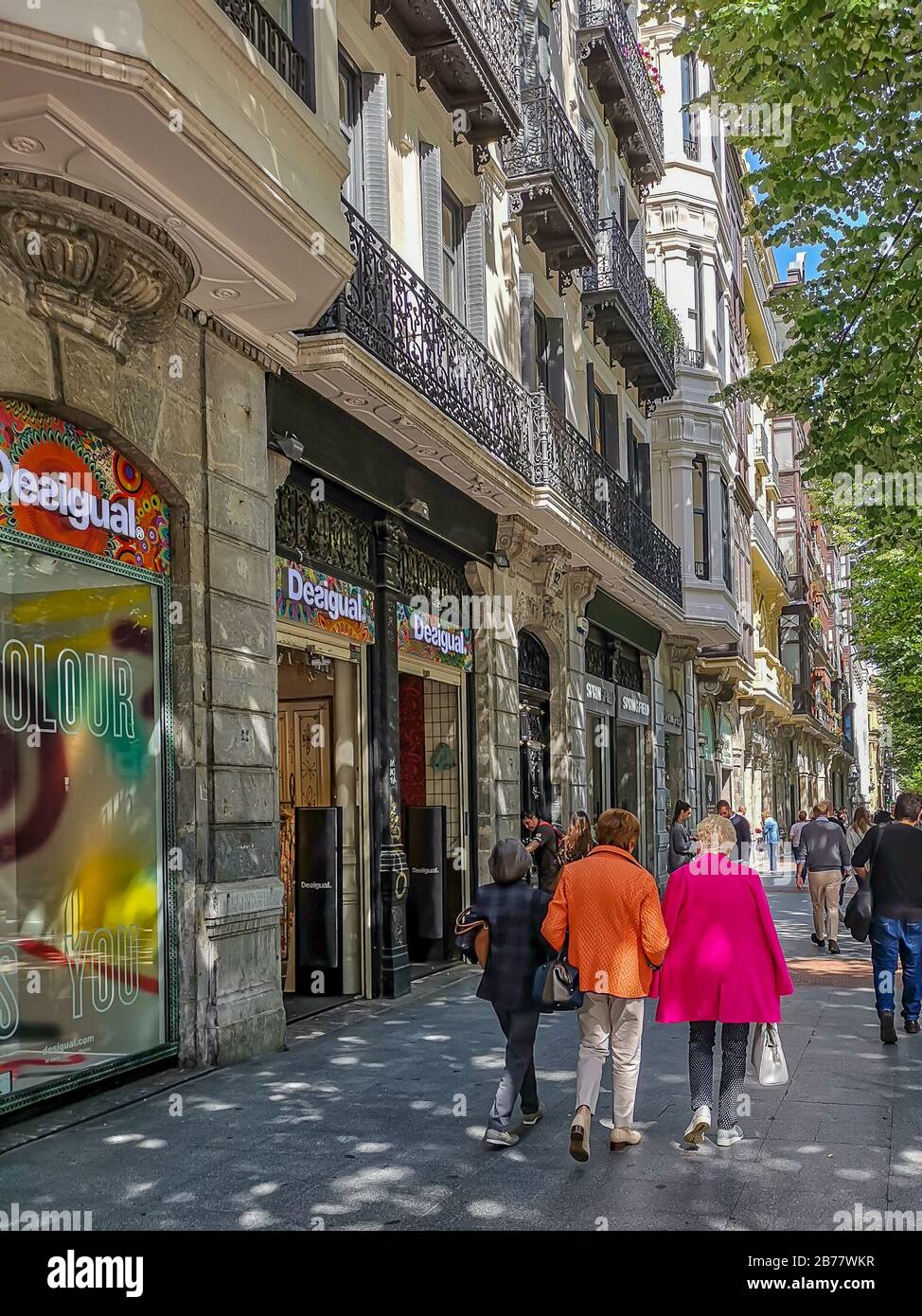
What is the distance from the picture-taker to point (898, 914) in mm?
9445

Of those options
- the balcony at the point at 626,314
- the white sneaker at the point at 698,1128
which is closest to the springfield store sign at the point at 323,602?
the white sneaker at the point at 698,1128

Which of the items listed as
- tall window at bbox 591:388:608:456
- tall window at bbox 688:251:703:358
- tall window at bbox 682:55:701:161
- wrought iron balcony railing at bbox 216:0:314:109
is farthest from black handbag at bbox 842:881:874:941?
tall window at bbox 682:55:701:161

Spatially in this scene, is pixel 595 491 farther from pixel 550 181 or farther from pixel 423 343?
pixel 423 343

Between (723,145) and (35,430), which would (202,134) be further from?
(723,145)

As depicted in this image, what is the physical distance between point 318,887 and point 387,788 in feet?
3.73

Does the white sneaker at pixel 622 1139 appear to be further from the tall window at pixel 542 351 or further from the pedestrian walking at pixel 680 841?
the tall window at pixel 542 351

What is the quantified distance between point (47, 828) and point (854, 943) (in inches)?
466

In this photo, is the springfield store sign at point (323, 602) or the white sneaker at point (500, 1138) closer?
the white sneaker at point (500, 1138)

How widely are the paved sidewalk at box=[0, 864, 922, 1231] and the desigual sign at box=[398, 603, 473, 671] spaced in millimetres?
4646

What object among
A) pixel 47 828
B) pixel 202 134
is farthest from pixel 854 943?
pixel 202 134

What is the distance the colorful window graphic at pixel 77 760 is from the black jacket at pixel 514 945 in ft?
8.00

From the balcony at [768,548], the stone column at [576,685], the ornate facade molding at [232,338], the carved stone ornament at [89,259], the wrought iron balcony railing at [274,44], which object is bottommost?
the stone column at [576,685]

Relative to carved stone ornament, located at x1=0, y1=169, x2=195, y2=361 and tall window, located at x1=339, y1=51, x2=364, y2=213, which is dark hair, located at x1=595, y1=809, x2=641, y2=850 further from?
tall window, located at x1=339, y1=51, x2=364, y2=213

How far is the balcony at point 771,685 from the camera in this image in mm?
39594
